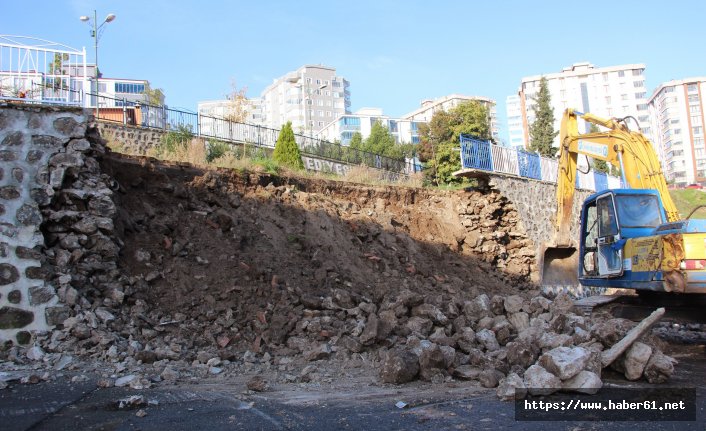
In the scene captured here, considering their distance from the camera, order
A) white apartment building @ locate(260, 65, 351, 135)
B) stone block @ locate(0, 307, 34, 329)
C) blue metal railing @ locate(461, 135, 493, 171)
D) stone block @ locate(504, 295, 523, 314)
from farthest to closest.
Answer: white apartment building @ locate(260, 65, 351, 135) < blue metal railing @ locate(461, 135, 493, 171) < stone block @ locate(504, 295, 523, 314) < stone block @ locate(0, 307, 34, 329)

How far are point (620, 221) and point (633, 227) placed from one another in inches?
9.3

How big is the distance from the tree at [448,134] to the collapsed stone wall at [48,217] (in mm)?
22226

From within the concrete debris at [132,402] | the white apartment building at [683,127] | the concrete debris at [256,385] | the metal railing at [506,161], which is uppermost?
the white apartment building at [683,127]

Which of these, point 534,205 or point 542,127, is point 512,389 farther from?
point 542,127

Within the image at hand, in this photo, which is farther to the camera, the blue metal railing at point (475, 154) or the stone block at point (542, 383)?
the blue metal railing at point (475, 154)

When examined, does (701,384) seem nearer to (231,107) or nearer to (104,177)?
(104,177)

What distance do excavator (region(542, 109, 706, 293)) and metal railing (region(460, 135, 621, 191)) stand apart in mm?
4699

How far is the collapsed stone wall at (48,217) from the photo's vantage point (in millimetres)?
6918

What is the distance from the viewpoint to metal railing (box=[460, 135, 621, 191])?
58.2 ft

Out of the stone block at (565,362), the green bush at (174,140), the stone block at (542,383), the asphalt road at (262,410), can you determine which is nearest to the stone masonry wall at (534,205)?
the green bush at (174,140)

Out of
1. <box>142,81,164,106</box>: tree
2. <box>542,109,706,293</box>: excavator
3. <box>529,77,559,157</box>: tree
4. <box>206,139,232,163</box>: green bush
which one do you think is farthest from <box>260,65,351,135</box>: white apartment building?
<box>542,109,706,293</box>: excavator

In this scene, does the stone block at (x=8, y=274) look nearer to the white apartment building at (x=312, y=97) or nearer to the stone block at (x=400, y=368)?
the stone block at (x=400, y=368)

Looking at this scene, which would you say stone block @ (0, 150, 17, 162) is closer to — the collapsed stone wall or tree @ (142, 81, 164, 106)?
the collapsed stone wall

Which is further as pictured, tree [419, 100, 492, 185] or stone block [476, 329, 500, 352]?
tree [419, 100, 492, 185]
